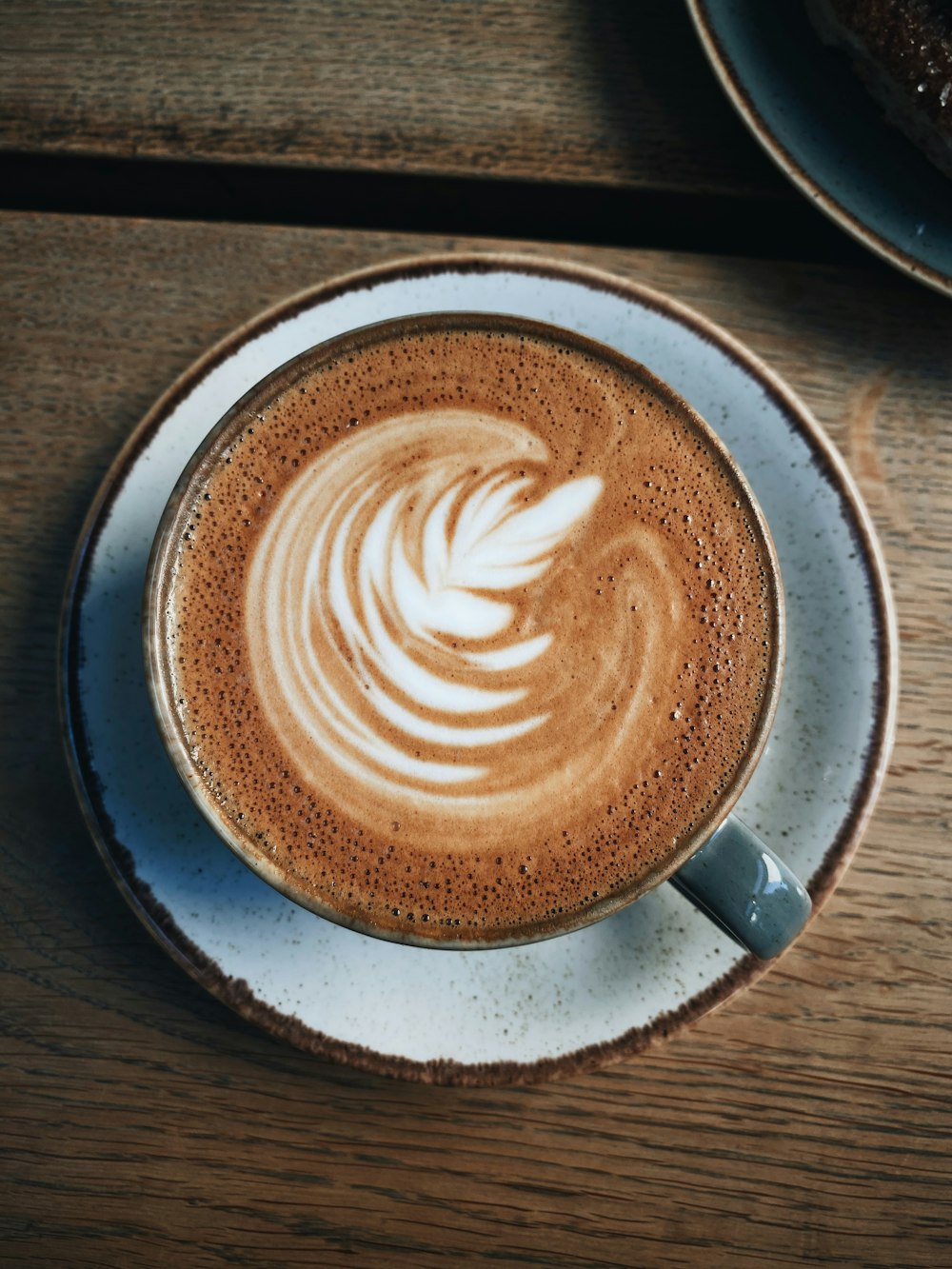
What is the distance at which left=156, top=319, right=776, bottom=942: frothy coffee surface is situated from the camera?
0.98 metres

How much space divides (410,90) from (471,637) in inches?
33.0

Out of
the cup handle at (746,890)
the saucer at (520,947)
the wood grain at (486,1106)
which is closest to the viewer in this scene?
the cup handle at (746,890)

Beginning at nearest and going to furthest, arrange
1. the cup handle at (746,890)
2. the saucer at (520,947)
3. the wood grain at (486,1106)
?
the cup handle at (746,890), the saucer at (520,947), the wood grain at (486,1106)

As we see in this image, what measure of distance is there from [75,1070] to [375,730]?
0.68 metres

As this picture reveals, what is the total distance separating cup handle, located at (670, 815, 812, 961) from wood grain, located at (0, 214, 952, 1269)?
28cm

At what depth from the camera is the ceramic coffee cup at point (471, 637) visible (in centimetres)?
98

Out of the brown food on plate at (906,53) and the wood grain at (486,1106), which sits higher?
the brown food on plate at (906,53)

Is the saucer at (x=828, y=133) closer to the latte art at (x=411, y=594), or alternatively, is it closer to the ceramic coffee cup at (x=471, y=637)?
the ceramic coffee cup at (x=471, y=637)

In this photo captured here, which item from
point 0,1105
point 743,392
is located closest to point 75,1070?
point 0,1105

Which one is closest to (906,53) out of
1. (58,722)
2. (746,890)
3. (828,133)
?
(828,133)

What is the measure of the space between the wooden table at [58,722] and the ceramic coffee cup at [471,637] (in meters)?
0.35

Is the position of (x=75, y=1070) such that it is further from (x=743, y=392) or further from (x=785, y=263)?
(x=785, y=263)

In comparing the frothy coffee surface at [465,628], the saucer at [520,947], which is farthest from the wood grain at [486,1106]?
the frothy coffee surface at [465,628]

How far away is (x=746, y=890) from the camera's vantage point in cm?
98
